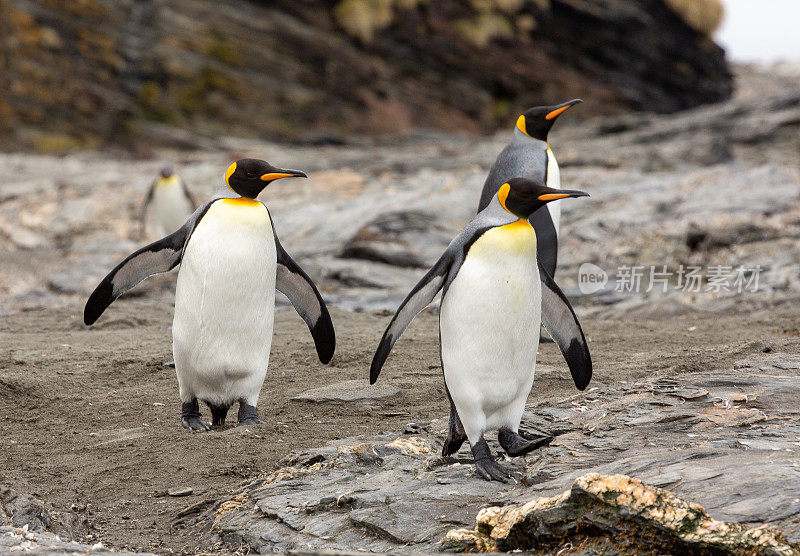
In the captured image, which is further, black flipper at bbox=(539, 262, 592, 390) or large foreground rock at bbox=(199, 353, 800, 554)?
black flipper at bbox=(539, 262, 592, 390)

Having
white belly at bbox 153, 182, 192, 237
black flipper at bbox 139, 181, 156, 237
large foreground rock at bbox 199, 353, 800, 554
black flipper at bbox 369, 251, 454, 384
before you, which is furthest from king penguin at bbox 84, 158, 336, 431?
white belly at bbox 153, 182, 192, 237

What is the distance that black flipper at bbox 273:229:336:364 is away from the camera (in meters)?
5.24

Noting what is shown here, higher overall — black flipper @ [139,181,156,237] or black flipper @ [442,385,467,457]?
black flipper @ [442,385,467,457]

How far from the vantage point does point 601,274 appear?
934 centimetres

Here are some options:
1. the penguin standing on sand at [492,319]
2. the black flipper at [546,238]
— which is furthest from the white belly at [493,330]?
the black flipper at [546,238]

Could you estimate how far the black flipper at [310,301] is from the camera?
5.24 m

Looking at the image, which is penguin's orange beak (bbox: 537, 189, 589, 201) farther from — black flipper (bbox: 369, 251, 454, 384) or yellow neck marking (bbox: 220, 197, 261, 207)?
yellow neck marking (bbox: 220, 197, 261, 207)

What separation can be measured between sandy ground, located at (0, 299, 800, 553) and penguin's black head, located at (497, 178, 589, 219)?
131 centimetres

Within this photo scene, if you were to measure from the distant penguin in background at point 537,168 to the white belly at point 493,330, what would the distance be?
8.94 ft

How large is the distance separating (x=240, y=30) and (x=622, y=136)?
7895 mm

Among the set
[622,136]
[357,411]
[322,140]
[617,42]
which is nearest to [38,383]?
[357,411]

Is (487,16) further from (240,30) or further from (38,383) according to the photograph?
(38,383)

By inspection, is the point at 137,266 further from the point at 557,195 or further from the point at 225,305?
the point at 557,195

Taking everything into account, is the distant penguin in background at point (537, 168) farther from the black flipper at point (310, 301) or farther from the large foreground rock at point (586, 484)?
the large foreground rock at point (586, 484)
